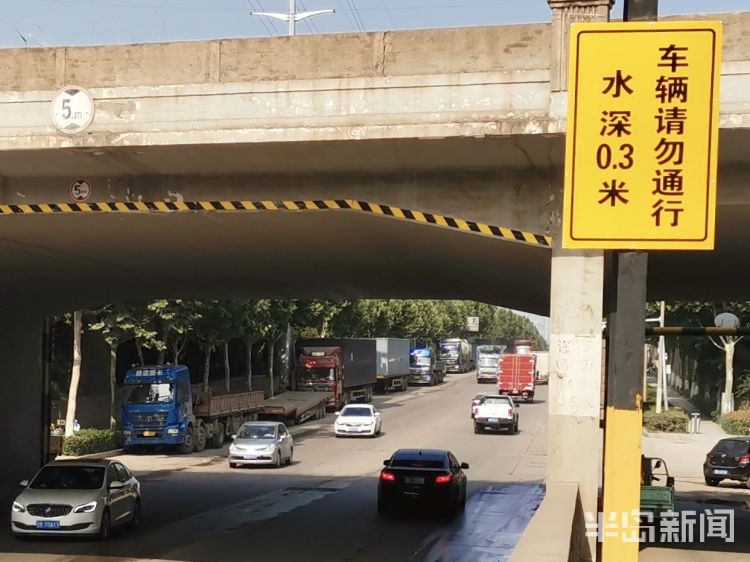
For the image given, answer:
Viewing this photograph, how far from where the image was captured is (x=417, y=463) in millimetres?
24453

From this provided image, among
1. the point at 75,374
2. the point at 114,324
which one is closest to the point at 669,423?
the point at 114,324

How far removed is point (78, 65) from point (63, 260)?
7.59 metres

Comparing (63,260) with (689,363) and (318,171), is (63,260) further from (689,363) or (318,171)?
(689,363)

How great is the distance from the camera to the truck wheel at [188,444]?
38688 millimetres

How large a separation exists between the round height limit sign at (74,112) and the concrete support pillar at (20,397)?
13763mm

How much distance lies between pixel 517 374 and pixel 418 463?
4637 cm

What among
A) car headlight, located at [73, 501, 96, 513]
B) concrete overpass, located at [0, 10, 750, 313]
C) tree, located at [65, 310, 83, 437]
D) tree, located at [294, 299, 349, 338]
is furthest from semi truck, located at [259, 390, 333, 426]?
concrete overpass, located at [0, 10, 750, 313]

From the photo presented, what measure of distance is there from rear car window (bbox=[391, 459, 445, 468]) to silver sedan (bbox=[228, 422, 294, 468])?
35.9ft

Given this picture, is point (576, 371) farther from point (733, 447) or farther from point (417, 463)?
point (733, 447)

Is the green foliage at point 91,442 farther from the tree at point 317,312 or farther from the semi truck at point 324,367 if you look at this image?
the tree at point 317,312

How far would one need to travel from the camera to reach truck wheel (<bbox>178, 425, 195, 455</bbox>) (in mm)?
38688

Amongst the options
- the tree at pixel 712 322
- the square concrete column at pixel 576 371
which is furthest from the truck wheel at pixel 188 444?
the tree at pixel 712 322

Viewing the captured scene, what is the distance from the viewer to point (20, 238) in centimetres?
1697

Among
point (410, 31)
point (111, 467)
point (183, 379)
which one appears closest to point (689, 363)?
point (183, 379)
